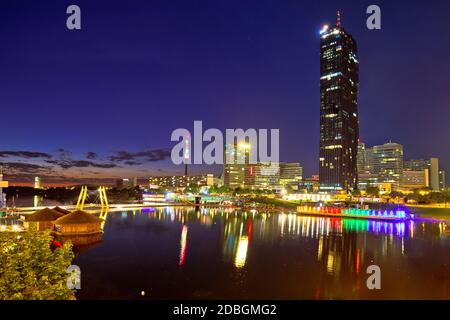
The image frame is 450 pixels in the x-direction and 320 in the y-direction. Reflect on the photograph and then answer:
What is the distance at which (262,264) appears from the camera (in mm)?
25938

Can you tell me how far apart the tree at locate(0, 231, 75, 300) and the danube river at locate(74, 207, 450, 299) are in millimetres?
7753

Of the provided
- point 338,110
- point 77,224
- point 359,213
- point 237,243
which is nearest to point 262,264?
point 237,243

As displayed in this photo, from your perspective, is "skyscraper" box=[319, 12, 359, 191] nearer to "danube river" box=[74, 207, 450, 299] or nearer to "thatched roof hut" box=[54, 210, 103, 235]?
"danube river" box=[74, 207, 450, 299]

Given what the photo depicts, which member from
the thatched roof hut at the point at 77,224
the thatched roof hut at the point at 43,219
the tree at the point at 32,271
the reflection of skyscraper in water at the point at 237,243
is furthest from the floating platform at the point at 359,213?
the tree at the point at 32,271

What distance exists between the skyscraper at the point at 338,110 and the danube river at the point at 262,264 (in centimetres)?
14090

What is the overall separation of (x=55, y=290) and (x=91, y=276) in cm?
1274

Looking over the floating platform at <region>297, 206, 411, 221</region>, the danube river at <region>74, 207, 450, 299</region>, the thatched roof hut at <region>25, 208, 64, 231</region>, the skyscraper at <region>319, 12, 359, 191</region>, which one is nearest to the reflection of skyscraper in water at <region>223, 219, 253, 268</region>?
the danube river at <region>74, 207, 450, 299</region>

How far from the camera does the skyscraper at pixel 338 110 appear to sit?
181 metres

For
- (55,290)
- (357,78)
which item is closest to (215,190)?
(357,78)

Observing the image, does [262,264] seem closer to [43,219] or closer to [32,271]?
[32,271]

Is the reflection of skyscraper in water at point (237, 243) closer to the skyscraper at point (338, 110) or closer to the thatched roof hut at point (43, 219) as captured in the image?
the thatched roof hut at point (43, 219)

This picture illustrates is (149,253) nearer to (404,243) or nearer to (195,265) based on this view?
(195,265)
